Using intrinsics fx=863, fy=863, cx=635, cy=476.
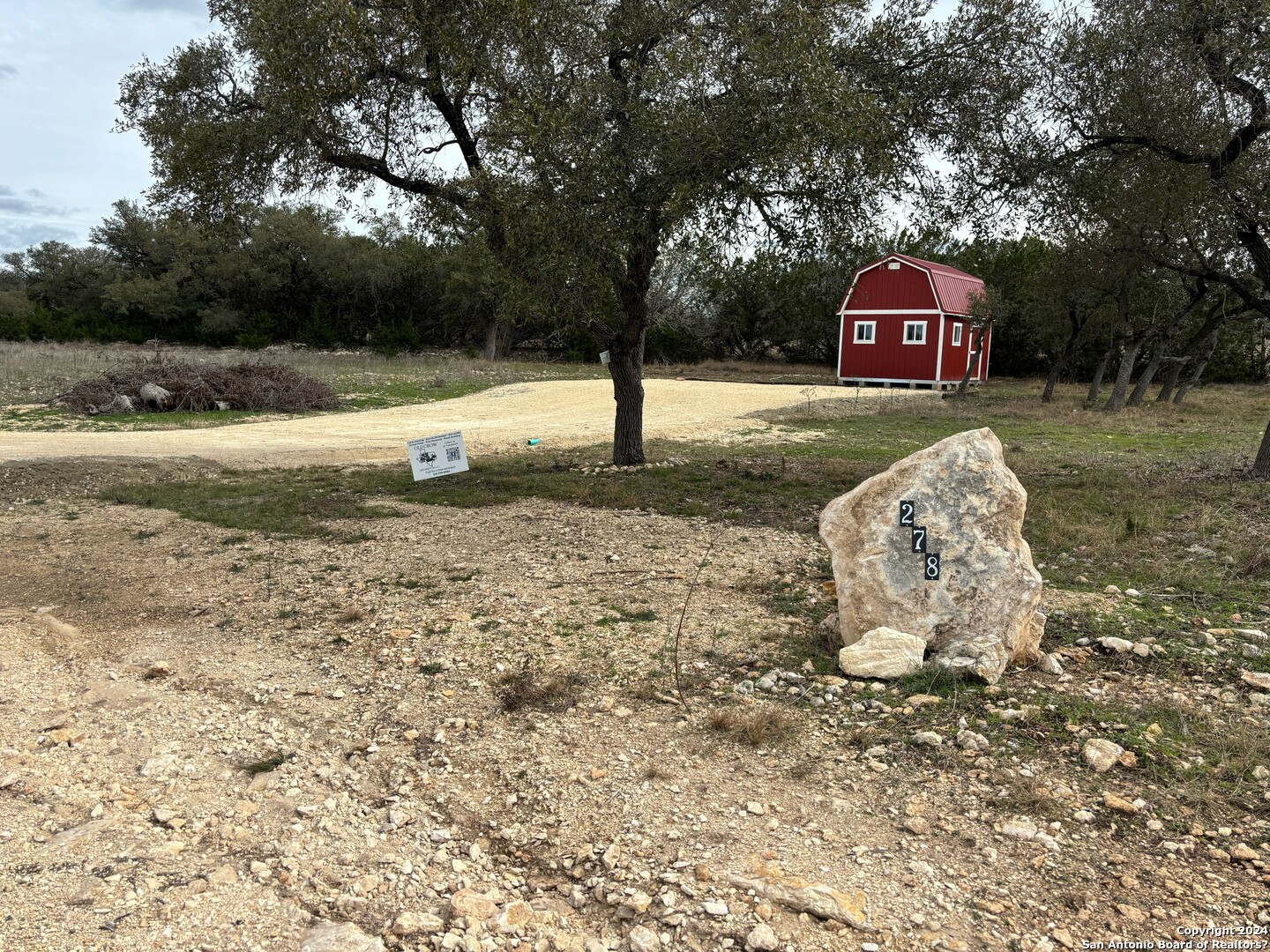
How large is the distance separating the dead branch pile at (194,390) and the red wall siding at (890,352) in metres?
21.9

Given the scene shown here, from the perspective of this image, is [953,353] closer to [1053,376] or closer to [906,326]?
[906,326]

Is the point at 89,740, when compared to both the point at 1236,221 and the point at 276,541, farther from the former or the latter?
Answer: the point at 1236,221

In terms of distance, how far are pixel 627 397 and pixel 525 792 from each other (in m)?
9.49

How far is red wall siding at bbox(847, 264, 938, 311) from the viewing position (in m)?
34.7

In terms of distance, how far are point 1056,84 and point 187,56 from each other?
11040 millimetres

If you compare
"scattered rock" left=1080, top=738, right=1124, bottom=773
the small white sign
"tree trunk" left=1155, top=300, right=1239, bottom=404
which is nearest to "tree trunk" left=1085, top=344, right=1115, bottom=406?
"tree trunk" left=1155, top=300, right=1239, bottom=404

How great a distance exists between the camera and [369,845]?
3.87 metres

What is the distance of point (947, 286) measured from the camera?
1403 inches

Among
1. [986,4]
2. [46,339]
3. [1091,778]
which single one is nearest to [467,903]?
[1091,778]

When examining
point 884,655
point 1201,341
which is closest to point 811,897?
point 884,655

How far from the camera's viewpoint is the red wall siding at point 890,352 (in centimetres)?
3475

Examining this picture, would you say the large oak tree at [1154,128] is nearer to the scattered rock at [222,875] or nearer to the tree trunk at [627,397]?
the tree trunk at [627,397]

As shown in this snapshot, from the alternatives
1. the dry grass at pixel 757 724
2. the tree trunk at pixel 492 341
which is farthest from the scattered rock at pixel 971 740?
the tree trunk at pixel 492 341

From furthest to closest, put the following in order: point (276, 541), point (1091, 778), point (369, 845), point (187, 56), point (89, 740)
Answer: point (187, 56) < point (276, 541) < point (89, 740) < point (1091, 778) < point (369, 845)
